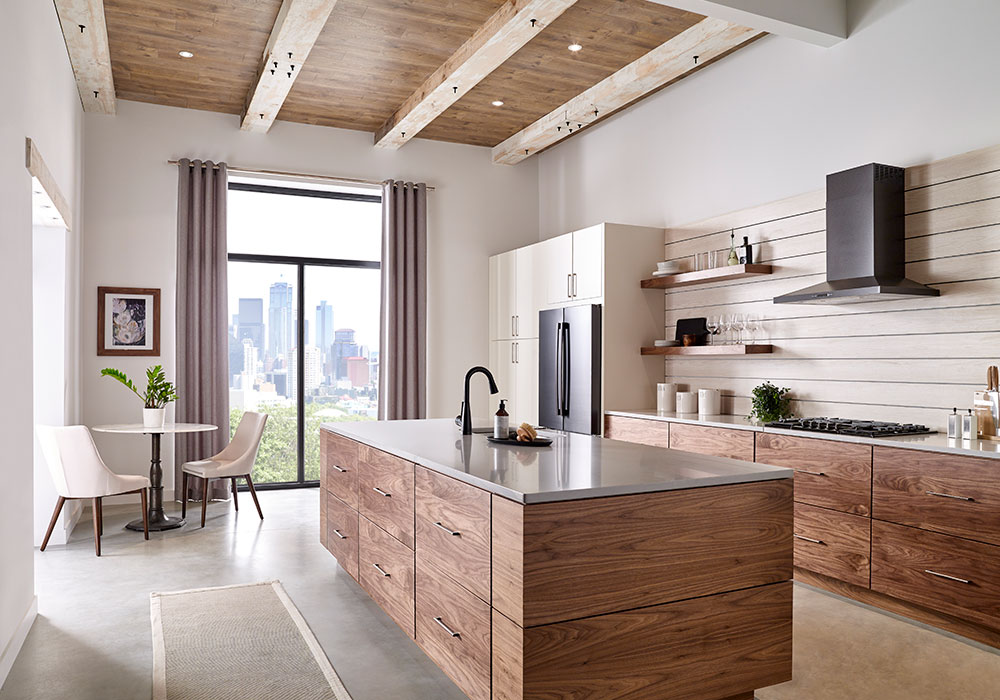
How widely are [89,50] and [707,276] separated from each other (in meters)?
4.27

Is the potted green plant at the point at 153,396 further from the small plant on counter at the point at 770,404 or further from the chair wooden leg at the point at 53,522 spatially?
the small plant on counter at the point at 770,404

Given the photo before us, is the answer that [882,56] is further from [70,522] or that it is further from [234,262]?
[70,522]

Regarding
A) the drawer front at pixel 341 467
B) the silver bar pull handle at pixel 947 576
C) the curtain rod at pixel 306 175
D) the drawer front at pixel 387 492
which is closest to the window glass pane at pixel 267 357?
the curtain rod at pixel 306 175

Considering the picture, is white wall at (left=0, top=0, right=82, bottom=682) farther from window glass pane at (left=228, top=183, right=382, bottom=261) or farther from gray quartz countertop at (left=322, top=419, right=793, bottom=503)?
window glass pane at (left=228, top=183, right=382, bottom=261)

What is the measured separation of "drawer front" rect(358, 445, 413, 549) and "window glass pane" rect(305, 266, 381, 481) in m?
3.65

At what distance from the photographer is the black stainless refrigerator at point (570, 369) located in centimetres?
561

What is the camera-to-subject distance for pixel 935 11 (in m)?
3.86

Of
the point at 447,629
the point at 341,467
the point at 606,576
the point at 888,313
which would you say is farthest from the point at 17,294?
the point at 888,313

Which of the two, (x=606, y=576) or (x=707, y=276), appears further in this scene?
(x=707, y=276)

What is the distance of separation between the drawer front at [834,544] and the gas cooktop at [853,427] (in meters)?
0.40

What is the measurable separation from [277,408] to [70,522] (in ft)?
7.12

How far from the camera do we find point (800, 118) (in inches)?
184

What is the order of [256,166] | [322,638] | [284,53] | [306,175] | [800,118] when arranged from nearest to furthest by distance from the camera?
[322,638] < [800,118] < [284,53] < [256,166] < [306,175]

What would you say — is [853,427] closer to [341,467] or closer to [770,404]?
[770,404]
